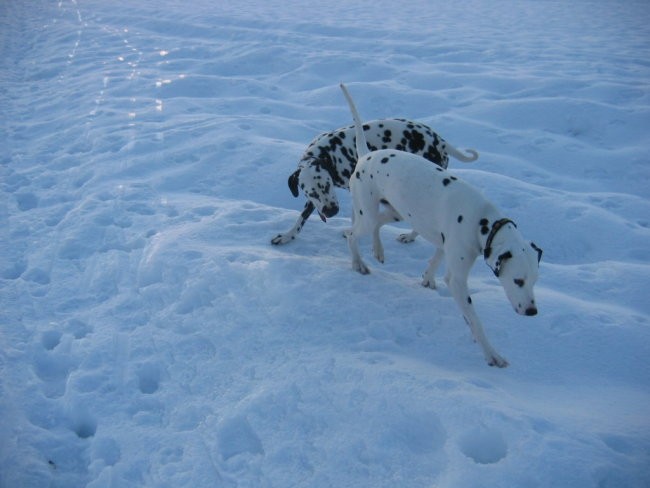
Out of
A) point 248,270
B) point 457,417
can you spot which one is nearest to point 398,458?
point 457,417

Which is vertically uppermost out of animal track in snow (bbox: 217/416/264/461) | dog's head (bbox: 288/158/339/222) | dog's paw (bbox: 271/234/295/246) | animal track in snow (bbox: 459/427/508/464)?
dog's head (bbox: 288/158/339/222)

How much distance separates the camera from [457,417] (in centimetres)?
282

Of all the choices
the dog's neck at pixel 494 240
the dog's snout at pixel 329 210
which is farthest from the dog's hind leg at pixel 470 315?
the dog's snout at pixel 329 210

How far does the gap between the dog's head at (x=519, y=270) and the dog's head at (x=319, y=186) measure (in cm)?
207

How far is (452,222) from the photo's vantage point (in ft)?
11.7

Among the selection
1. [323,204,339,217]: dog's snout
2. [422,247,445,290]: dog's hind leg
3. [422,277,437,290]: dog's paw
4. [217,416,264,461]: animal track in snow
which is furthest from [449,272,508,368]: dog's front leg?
[217,416,264,461]: animal track in snow

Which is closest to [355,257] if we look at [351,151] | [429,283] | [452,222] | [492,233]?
[429,283]

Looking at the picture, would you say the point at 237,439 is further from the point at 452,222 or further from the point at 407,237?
the point at 407,237

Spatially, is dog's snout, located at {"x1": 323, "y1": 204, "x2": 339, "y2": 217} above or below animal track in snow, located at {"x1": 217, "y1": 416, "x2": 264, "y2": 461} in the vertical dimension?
above

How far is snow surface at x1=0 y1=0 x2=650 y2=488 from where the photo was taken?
8.92ft

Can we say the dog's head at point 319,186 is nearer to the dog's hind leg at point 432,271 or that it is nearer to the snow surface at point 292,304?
the snow surface at point 292,304

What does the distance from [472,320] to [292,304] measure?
4.88 ft

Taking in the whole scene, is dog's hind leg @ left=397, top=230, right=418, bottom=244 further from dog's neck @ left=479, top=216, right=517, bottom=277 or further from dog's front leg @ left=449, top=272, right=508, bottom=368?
dog's neck @ left=479, top=216, right=517, bottom=277

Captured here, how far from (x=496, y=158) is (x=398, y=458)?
18.2 feet
